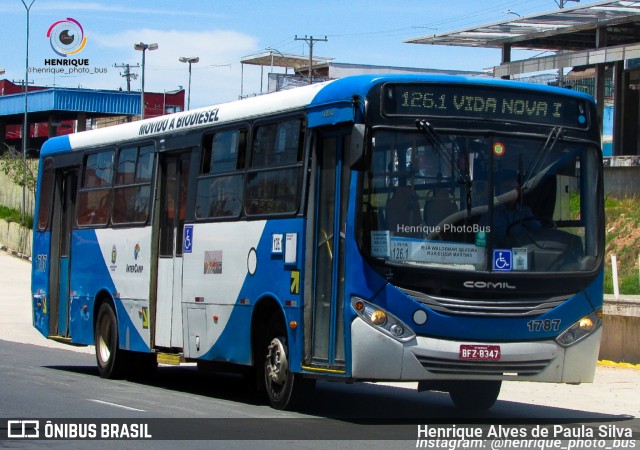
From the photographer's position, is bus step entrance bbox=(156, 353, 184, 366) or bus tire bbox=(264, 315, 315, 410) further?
bus step entrance bbox=(156, 353, 184, 366)

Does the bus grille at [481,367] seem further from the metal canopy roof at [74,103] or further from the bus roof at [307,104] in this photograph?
the metal canopy roof at [74,103]

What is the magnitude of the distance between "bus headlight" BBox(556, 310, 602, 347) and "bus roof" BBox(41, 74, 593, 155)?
2235 millimetres

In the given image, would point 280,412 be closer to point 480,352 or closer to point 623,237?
point 480,352

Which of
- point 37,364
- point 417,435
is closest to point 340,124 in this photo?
point 417,435

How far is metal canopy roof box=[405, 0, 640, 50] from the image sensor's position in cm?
3516

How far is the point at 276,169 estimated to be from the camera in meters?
13.5

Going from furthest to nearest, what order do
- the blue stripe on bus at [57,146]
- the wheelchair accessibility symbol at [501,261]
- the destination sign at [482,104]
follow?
the blue stripe on bus at [57,146] < the destination sign at [482,104] < the wheelchair accessibility symbol at [501,261]

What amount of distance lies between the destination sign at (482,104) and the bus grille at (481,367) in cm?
234

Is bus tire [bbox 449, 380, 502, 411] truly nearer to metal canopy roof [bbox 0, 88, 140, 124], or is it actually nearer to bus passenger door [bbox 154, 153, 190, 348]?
bus passenger door [bbox 154, 153, 190, 348]

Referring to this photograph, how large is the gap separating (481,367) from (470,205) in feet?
5.00

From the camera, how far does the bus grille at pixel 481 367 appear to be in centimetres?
1162

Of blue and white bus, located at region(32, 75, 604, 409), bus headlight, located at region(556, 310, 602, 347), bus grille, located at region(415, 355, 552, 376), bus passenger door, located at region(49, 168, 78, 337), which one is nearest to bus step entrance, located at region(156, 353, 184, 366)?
blue and white bus, located at region(32, 75, 604, 409)

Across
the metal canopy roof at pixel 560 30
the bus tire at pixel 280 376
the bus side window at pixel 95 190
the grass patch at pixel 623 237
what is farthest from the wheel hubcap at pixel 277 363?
the metal canopy roof at pixel 560 30

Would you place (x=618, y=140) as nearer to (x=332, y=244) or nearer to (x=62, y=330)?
(x=62, y=330)
